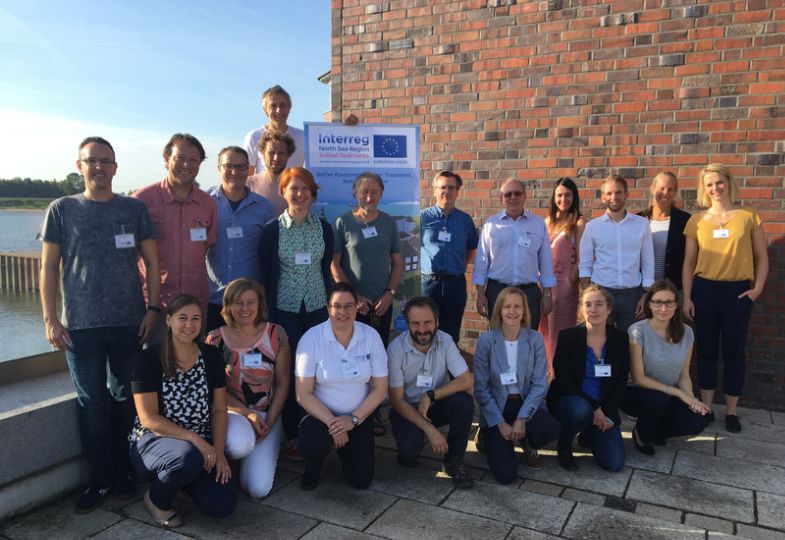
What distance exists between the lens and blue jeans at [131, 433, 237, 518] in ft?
9.37

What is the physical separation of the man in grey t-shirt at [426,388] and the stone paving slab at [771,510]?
151 centimetres

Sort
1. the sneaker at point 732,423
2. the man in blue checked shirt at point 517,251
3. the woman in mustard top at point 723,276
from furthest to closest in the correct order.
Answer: the man in blue checked shirt at point 517,251, the sneaker at point 732,423, the woman in mustard top at point 723,276

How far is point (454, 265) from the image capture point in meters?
4.42

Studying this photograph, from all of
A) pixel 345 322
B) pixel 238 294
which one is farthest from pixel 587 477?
pixel 238 294

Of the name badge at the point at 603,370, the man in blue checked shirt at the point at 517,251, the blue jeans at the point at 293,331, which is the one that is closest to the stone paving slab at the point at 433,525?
the blue jeans at the point at 293,331

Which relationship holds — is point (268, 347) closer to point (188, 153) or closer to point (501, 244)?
point (188, 153)

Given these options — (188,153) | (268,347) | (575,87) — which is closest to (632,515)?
(268,347)

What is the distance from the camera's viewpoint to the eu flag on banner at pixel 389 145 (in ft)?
15.5

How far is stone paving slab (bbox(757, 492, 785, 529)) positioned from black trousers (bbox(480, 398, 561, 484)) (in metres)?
1.06

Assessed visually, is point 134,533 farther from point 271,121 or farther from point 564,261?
point 564,261

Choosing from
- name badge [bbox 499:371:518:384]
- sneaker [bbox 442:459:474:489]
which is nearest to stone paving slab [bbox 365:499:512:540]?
sneaker [bbox 442:459:474:489]

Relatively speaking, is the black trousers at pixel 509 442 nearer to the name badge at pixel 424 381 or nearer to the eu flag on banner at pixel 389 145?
the name badge at pixel 424 381

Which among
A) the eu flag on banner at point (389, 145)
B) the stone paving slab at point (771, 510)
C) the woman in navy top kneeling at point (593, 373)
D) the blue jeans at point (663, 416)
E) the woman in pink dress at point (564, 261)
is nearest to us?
the stone paving slab at point (771, 510)

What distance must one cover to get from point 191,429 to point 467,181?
3.33m
